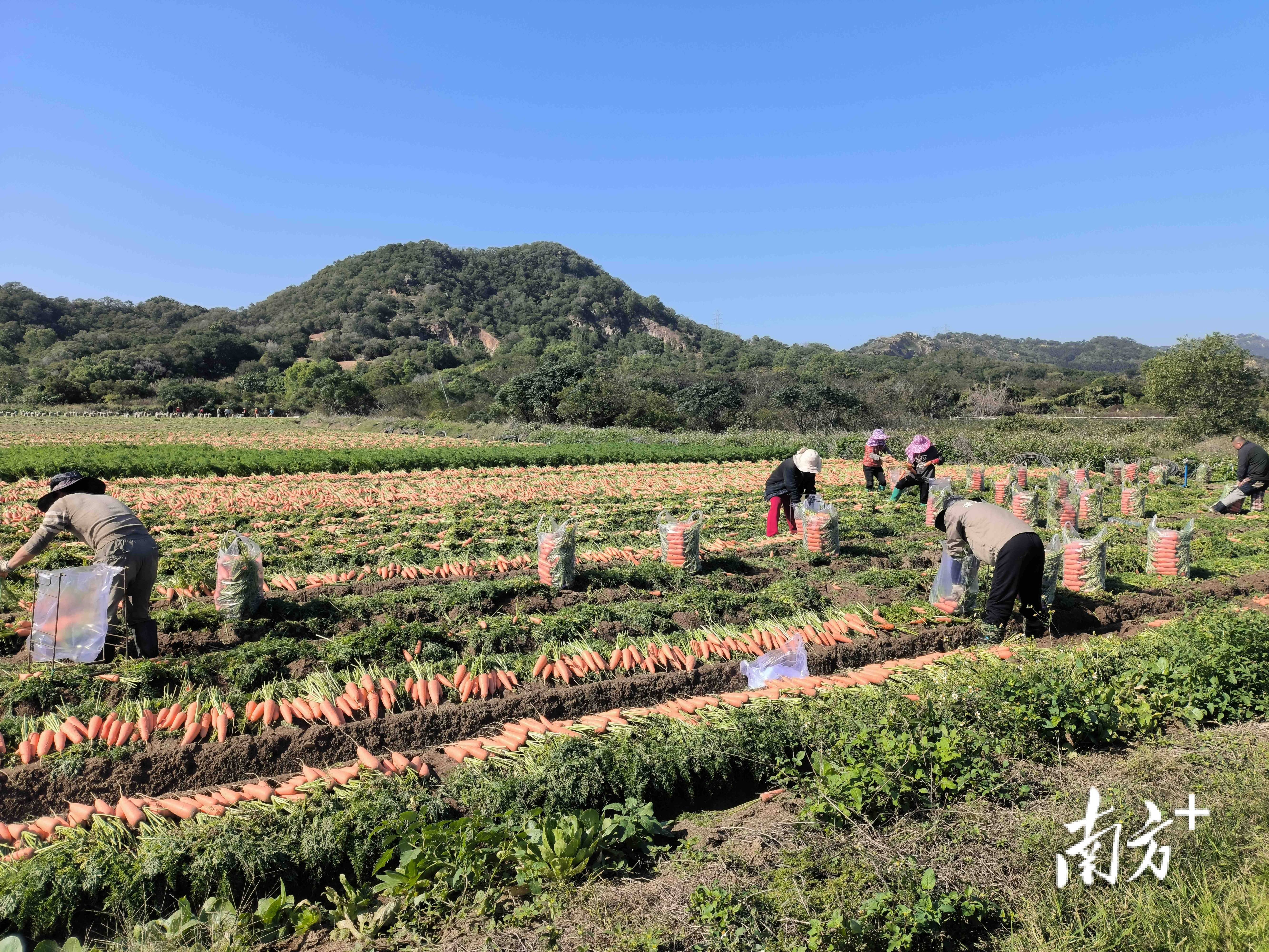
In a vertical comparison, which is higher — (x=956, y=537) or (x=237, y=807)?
(x=956, y=537)

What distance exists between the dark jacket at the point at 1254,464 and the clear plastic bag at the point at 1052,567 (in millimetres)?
9527

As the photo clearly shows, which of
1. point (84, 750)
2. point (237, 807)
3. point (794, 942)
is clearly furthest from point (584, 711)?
point (84, 750)

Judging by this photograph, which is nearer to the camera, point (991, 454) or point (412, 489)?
point (412, 489)

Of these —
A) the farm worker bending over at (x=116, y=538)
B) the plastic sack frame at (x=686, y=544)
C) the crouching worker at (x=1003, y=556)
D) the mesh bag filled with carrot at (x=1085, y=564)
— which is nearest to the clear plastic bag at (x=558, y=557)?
the plastic sack frame at (x=686, y=544)

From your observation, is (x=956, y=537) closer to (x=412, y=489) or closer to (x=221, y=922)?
(x=221, y=922)

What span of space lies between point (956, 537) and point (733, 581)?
105 inches

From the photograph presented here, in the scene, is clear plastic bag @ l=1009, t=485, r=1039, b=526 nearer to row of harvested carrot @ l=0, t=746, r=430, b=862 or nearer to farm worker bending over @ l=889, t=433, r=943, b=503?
farm worker bending over @ l=889, t=433, r=943, b=503

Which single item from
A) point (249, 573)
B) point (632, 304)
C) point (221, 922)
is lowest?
point (221, 922)

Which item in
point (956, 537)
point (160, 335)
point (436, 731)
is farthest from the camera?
point (160, 335)

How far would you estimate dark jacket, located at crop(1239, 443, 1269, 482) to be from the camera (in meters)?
13.5

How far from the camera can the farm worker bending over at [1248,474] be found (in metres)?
13.4

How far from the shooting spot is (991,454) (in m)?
28.4

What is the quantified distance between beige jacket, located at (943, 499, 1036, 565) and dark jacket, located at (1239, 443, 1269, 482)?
10622mm

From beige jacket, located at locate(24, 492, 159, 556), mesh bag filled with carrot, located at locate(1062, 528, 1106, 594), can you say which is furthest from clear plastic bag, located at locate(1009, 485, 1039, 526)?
beige jacket, located at locate(24, 492, 159, 556)
